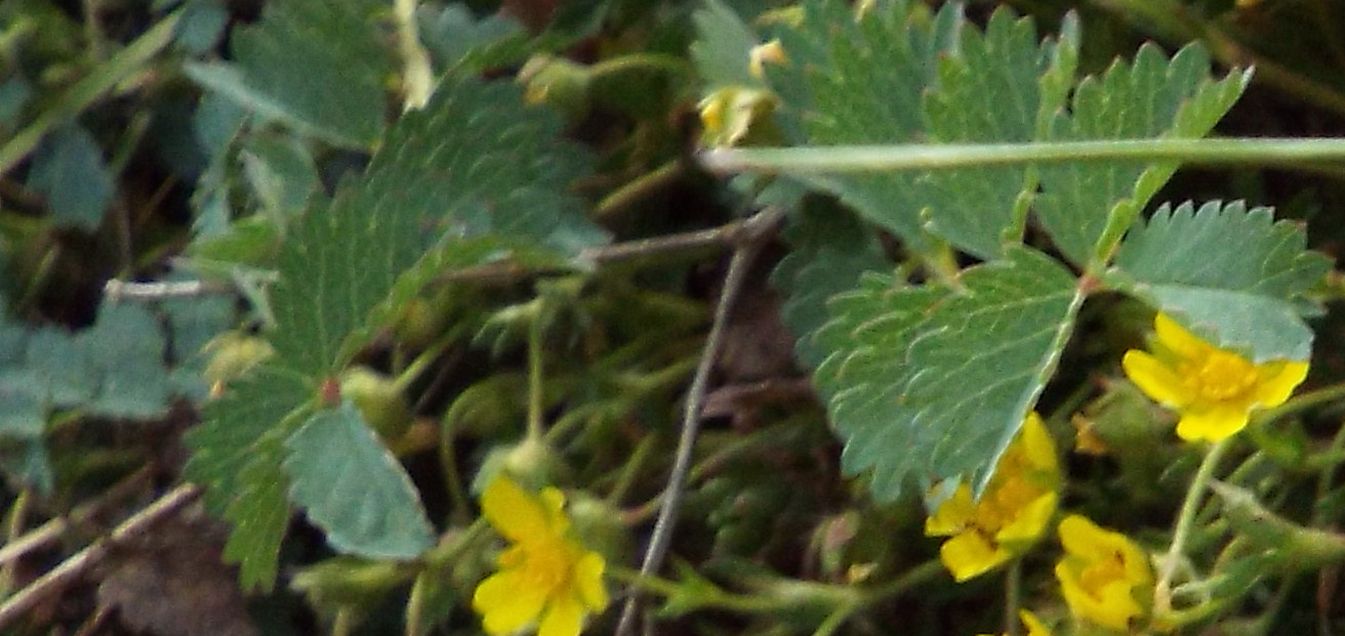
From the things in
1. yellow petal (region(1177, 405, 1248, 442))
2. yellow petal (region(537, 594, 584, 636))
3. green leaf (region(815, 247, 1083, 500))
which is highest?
green leaf (region(815, 247, 1083, 500))

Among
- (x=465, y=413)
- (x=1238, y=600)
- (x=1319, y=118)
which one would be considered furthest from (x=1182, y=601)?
(x=465, y=413)

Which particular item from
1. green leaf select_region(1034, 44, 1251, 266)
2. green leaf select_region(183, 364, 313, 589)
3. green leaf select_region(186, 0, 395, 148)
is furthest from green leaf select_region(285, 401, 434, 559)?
green leaf select_region(1034, 44, 1251, 266)

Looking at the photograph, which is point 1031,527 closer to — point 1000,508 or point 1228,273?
point 1000,508

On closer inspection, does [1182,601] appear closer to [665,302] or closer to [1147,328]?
[1147,328]

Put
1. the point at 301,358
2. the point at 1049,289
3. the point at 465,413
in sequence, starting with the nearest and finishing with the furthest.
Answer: the point at 1049,289, the point at 301,358, the point at 465,413

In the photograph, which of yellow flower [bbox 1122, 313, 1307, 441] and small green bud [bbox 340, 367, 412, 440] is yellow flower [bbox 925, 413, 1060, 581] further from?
small green bud [bbox 340, 367, 412, 440]

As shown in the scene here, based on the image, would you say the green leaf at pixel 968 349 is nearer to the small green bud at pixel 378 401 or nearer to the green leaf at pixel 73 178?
the small green bud at pixel 378 401
